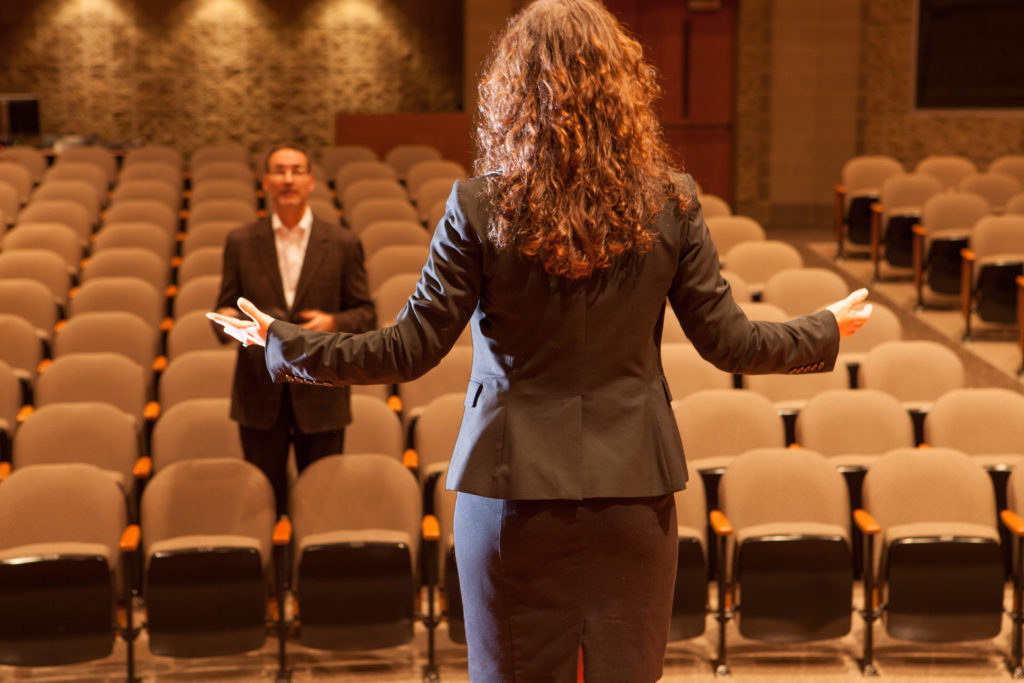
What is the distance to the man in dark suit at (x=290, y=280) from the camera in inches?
134

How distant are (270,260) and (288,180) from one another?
25cm

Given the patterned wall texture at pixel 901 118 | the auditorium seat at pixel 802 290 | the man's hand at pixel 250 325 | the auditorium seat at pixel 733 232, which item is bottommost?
the auditorium seat at pixel 802 290

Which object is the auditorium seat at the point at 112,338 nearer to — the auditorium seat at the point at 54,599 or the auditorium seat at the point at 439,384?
the auditorium seat at the point at 439,384

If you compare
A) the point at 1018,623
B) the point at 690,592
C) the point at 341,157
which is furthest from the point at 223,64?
the point at 1018,623

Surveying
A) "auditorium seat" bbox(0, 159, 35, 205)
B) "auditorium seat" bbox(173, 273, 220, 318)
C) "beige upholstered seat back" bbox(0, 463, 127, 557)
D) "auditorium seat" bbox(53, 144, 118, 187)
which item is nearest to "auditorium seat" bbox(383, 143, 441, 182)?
"auditorium seat" bbox(53, 144, 118, 187)

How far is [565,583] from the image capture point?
1419 mm

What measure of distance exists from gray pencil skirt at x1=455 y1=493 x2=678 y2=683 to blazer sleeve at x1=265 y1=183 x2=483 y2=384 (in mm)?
205

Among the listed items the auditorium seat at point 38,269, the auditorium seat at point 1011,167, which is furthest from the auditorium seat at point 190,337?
the auditorium seat at point 1011,167

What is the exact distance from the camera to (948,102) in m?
9.70

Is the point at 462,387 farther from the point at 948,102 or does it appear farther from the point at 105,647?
the point at 948,102

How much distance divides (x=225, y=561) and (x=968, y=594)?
7.16 feet

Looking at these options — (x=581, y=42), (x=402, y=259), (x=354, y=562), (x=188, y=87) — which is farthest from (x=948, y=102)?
(x=581, y=42)

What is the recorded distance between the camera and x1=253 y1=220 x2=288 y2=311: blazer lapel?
11.2 ft

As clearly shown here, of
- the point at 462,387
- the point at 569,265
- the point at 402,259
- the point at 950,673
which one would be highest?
the point at 569,265
